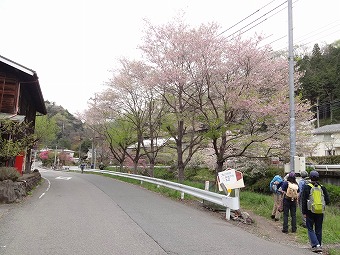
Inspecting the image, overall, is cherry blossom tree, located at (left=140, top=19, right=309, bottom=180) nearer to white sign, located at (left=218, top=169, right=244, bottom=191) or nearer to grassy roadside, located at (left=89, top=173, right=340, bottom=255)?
grassy roadside, located at (left=89, top=173, right=340, bottom=255)

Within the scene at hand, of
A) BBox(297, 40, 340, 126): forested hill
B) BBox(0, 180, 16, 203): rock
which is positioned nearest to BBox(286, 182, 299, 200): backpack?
BBox(0, 180, 16, 203): rock

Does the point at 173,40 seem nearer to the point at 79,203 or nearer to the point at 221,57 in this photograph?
the point at 221,57

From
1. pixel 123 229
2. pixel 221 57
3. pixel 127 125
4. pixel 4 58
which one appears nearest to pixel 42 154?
pixel 127 125

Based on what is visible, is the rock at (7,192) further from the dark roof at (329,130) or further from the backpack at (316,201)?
the dark roof at (329,130)

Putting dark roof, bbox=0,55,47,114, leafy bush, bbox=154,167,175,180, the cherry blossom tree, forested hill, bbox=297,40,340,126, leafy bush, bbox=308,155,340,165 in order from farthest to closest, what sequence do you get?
forested hill, bbox=297,40,340,126 → leafy bush, bbox=154,167,175,180 → leafy bush, bbox=308,155,340,165 → dark roof, bbox=0,55,47,114 → the cherry blossom tree

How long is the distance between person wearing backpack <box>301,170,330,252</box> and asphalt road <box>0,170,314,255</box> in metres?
0.39

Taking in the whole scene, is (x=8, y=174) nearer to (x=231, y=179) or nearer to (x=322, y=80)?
(x=231, y=179)

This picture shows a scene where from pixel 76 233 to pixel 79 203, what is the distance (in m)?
5.18

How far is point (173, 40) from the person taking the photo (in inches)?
685

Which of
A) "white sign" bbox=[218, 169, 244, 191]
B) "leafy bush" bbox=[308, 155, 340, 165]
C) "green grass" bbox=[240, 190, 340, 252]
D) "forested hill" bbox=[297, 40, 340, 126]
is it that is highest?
"forested hill" bbox=[297, 40, 340, 126]

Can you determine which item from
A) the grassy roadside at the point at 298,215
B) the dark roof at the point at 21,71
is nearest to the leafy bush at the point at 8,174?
the dark roof at the point at 21,71

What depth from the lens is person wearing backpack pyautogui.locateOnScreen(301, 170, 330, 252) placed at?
7.03 meters

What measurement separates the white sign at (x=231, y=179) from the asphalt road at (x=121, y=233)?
3.88ft

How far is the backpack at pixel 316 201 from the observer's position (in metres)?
7.02
